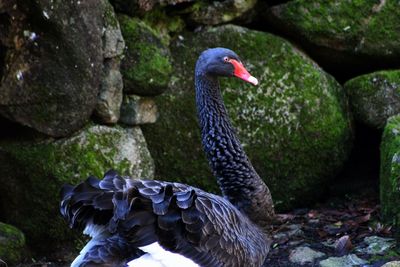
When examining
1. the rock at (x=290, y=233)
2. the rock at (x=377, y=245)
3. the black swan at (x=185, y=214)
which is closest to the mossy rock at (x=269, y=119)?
the rock at (x=290, y=233)

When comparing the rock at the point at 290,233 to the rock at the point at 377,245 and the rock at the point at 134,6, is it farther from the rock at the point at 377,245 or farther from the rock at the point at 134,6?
the rock at the point at 134,6

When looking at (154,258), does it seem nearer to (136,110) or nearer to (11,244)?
(11,244)

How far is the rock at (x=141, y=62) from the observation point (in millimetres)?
4906

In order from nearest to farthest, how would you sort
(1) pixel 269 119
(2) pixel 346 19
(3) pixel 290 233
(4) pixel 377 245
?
(4) pixel 377 245 → (3) pixel 290 233 → (1) pixel 269 119 → (2) pixel 346 19

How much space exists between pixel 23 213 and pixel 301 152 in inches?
79.7

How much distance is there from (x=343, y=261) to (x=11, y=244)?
198cm

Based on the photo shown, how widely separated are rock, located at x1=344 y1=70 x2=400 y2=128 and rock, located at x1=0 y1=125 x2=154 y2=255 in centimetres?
188

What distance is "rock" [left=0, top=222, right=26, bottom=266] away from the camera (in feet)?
14.9


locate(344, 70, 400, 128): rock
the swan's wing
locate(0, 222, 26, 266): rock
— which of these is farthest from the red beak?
locate(344, 70, 400, 128): rock

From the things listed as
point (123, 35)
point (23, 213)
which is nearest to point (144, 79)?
point (123, 35)

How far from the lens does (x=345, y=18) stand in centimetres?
569

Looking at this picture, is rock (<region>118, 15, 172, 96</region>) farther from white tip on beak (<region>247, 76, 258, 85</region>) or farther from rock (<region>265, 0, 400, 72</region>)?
rock (<region>265, 0, 400, 72</region>)

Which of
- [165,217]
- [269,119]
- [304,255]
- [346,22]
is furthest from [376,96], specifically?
[165,217]

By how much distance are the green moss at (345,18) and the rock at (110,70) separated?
146 cm
